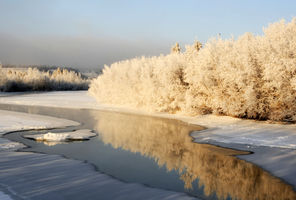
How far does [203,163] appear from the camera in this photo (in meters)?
12.3

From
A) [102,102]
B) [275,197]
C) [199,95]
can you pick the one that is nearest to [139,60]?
[102,102]

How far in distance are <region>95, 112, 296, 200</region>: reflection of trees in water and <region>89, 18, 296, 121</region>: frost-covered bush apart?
5874 millimetres

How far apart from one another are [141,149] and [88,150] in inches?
107

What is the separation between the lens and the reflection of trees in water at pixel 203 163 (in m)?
9.26

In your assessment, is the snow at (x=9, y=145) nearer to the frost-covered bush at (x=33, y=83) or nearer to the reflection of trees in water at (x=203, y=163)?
the reflection of trees in water at (x=203, y=163)

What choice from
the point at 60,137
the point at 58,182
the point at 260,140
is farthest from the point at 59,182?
the point at 260,140

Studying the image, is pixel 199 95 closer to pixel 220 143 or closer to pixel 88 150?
pixel 220 143

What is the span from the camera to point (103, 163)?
11969 mm

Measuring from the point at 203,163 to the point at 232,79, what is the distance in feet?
40.4

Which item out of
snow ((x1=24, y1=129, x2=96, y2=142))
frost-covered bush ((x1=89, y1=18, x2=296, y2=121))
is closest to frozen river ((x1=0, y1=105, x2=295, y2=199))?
snow ((x1=24, y1=129, x2=96, y2=142))

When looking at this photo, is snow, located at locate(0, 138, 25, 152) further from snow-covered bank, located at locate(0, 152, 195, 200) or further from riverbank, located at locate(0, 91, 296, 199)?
riverbank, located at locate(0, 91, 296, 199)

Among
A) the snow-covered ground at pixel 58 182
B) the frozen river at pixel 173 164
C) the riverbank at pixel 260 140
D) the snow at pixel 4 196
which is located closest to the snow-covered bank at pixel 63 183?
the snow-covered ground at pixel 58 182

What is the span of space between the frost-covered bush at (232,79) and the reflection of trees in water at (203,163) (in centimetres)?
587

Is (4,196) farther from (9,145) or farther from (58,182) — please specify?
(9,145)
